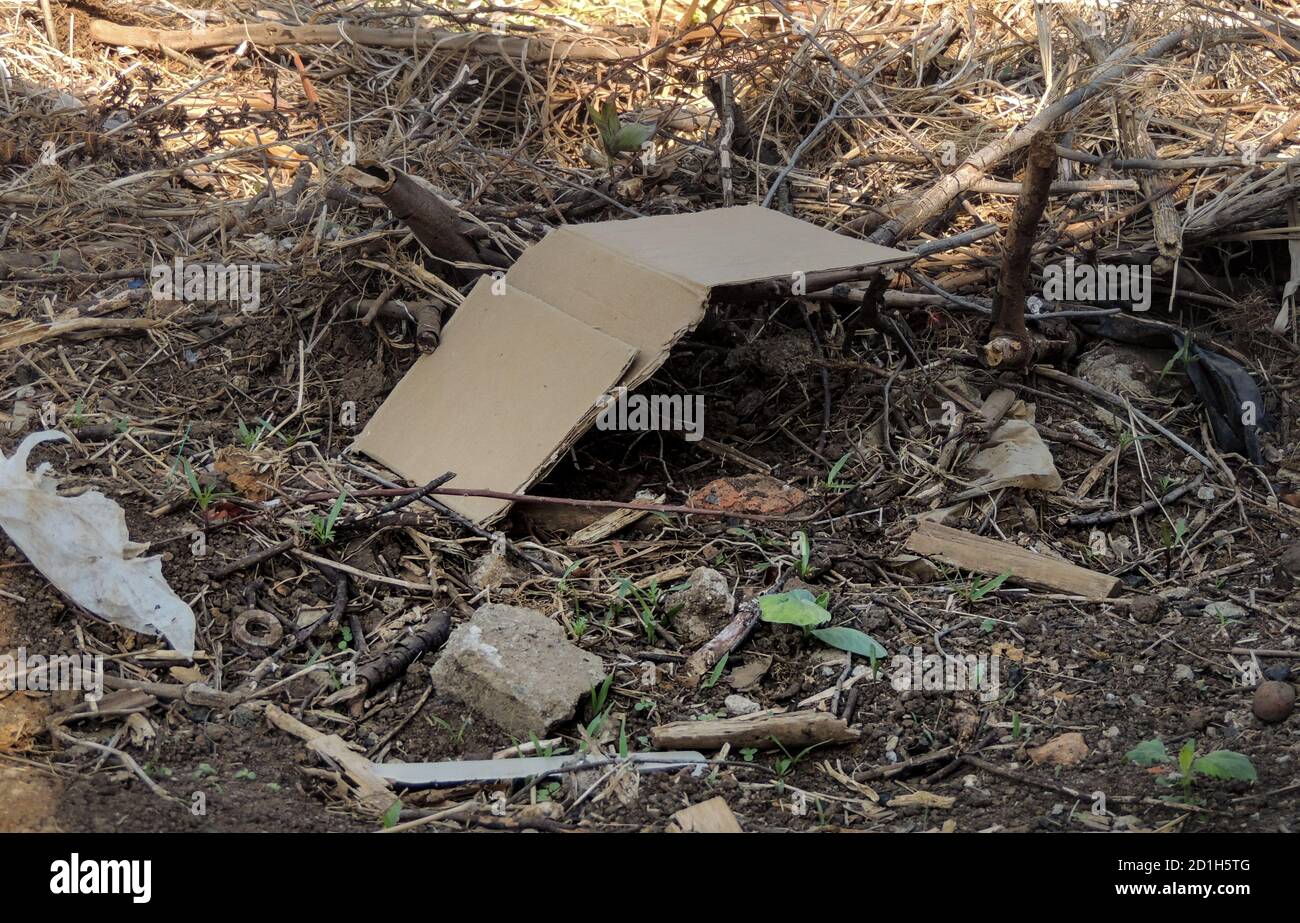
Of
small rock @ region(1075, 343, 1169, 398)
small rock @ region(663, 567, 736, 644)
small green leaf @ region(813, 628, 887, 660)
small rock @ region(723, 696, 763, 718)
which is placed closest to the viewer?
small rock @ region(723, 696, 763, 718)

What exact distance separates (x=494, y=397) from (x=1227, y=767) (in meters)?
1.94

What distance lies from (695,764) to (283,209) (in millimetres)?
2796

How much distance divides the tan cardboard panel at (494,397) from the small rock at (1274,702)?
5.24 ft

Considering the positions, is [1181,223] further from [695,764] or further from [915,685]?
[695,764]

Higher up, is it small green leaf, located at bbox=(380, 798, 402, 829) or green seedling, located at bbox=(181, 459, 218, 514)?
green seedling, located at bbox=(181, 459, 218, 514)

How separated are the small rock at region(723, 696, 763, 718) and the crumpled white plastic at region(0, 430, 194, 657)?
3.78ft

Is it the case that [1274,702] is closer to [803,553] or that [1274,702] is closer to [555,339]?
[803,553]

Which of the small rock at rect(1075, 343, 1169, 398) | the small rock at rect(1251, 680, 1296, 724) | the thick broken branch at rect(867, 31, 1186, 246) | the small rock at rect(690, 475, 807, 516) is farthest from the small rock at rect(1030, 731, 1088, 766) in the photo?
the thick broken branch at rect(867, 31, 1186, 246)

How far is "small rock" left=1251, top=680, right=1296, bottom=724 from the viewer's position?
93.2 inches

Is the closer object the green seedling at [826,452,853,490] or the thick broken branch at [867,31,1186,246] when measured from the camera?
the green seedling at [826,452,853,490]

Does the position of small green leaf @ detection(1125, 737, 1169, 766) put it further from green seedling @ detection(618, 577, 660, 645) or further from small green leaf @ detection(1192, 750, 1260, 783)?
green seedling @ detection(618, 577, 660, 645)

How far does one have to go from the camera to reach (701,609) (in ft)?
8.95

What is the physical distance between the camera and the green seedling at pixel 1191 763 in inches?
83.2

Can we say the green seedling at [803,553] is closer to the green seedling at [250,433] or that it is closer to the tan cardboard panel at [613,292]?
the tan cardboard panel at [613,292]
